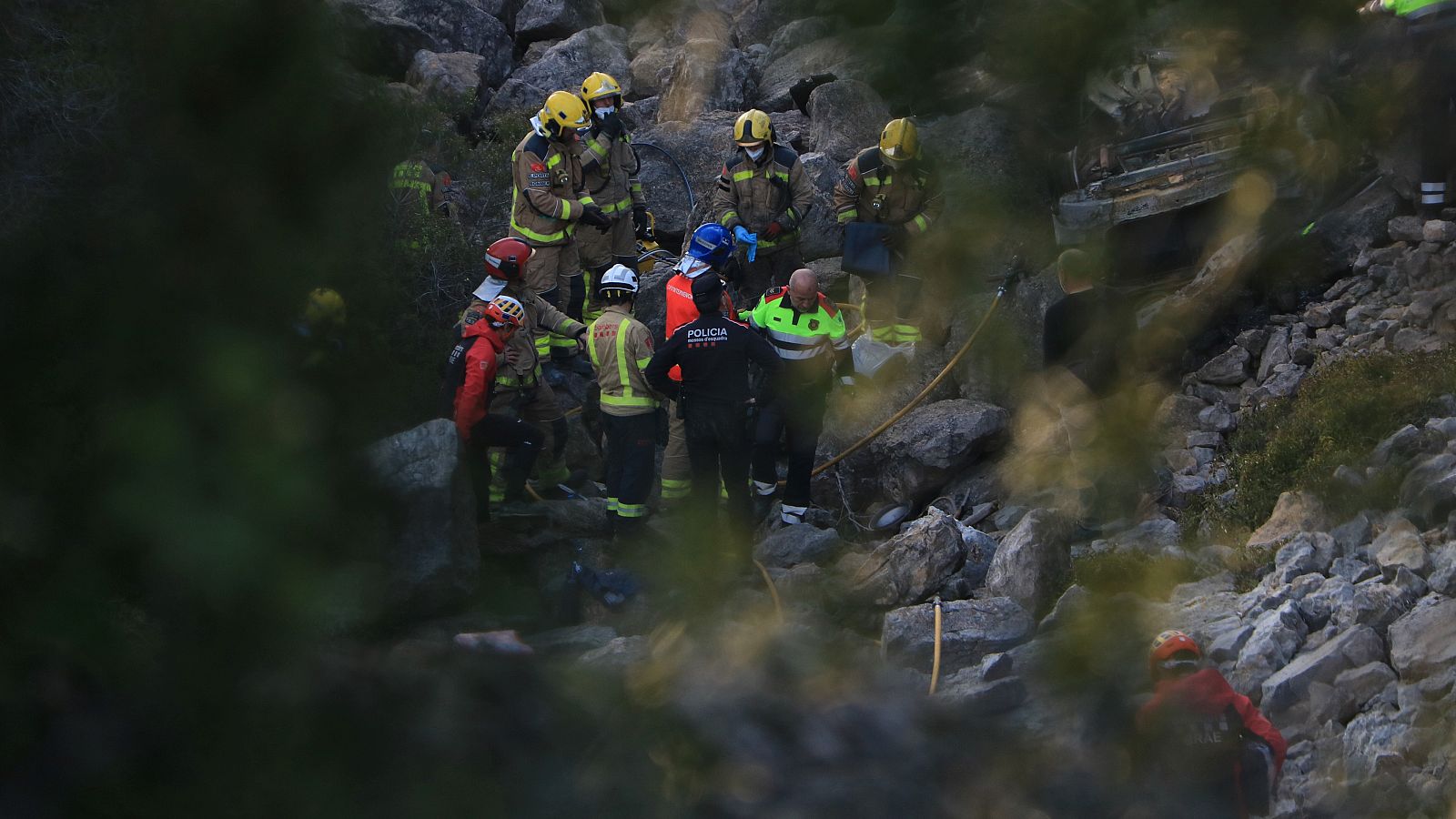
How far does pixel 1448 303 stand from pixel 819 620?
531 cm

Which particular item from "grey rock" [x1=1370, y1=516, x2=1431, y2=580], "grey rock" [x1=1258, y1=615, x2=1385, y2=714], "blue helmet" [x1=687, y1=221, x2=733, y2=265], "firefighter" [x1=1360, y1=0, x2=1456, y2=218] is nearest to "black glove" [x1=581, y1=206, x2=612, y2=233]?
"blue helmet" [x1=687, y1=221, x2=733, y2=265]

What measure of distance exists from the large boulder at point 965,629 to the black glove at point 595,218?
4732mm

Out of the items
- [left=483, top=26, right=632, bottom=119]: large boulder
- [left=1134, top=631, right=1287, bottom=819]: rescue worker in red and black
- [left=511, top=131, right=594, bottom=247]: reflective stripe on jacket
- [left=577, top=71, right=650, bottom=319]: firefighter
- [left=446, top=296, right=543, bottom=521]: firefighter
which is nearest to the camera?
[left=1134, top=631, right=1287, bottom=819]: rescue worker in red and black

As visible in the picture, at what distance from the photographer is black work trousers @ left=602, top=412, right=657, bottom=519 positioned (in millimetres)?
7836

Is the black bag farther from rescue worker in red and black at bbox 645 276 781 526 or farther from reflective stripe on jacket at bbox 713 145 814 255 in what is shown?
rescue worker in red and black at bbox 645 276 781 526

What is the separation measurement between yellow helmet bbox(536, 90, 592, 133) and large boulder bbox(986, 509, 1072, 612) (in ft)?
15.5

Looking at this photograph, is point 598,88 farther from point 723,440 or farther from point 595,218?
point 723,440

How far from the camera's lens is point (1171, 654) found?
2.12 metres

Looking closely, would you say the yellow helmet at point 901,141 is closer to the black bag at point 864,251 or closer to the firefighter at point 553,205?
the black bag at point 864,251

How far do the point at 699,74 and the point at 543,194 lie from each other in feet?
26.1

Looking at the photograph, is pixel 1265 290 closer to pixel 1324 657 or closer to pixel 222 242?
pixel 1324 657

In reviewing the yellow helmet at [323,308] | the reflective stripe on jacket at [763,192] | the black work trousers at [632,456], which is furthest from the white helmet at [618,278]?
the yellow helmet at [323,308]

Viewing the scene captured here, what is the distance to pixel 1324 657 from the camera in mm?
5406

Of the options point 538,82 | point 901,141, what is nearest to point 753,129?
point 538,82
